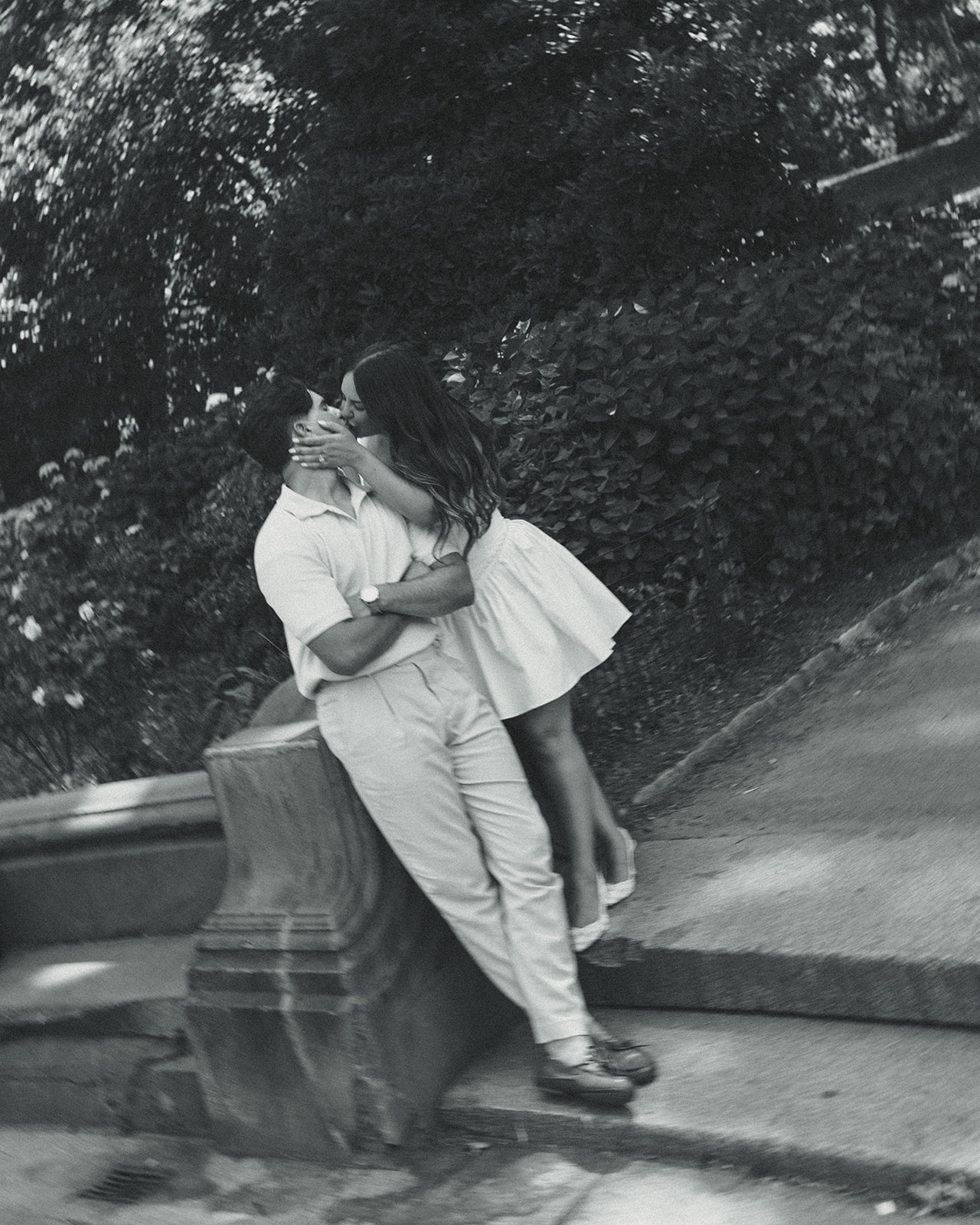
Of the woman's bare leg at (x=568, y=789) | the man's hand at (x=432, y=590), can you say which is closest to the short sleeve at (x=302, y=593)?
the man's hand at (x=432, y=590)

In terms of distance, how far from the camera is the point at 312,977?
355 cm

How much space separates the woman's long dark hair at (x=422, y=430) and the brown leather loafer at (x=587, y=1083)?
4.34 ft

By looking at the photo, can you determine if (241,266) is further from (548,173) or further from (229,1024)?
(229,1024)

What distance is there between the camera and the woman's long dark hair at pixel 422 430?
11.8ft

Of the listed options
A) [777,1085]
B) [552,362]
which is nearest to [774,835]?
[777,1085]

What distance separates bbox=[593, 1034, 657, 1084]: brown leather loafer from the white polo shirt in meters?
1.08

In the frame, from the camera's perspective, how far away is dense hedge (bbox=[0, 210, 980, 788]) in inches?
240

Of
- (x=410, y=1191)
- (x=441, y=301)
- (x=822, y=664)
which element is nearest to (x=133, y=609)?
(x=441, y=301)

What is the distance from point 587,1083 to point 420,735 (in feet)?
3.03

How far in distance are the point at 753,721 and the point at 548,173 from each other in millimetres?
4319

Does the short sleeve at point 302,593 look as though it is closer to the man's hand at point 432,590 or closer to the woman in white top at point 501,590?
the man's hand at point 432,590

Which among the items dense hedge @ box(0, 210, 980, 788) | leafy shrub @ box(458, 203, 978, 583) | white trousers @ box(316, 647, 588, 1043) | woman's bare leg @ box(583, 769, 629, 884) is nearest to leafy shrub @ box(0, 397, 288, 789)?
dense hedge @ box(0, 210, 980, 788)

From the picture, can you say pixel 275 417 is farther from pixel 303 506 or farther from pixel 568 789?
pixel 568 789

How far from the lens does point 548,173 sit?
850cm
